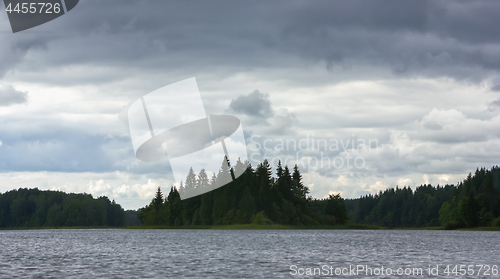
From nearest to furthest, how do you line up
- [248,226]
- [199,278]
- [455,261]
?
[199,278], [455,261], [248,226]

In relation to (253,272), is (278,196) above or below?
above

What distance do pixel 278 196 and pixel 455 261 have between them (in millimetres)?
133412

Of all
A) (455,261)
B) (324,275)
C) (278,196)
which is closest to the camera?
(324,275)

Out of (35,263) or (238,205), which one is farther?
(238,205)

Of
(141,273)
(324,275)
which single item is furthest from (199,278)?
(324,275)

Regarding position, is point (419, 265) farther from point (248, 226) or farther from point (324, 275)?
point (248, 226)

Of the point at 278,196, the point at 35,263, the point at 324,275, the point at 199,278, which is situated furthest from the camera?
the point at 278,196

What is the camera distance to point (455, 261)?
63.2 metres

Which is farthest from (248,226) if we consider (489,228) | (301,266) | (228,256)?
(301,266)

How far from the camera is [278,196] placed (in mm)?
195750

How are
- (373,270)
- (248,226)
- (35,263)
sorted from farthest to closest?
(248,226)
(35,263)
(373,270)

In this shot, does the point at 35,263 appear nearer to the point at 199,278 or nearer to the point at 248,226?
the point at 199,278

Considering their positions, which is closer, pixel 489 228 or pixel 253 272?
pixel 253 272

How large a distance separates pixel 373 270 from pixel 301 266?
702 cm
